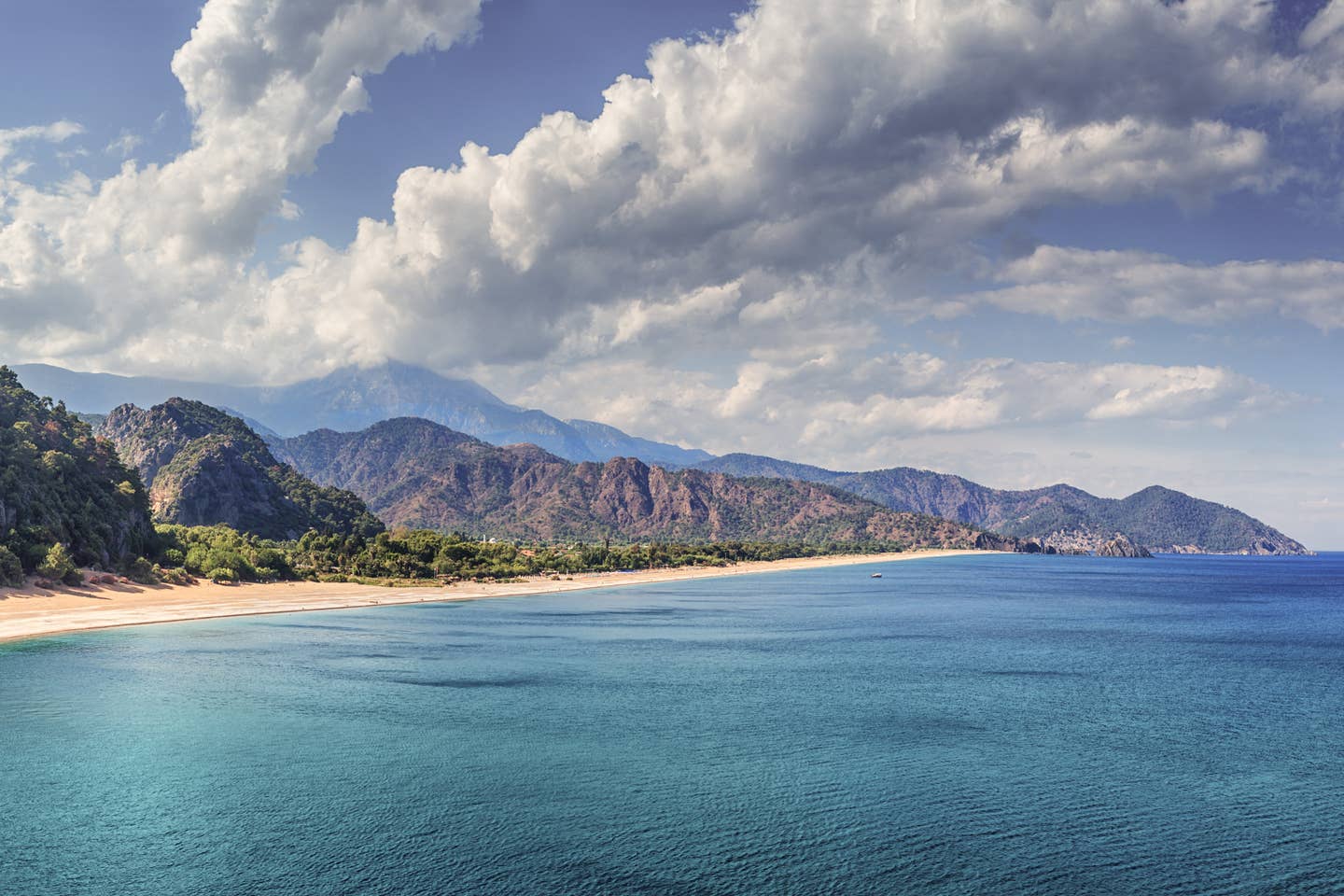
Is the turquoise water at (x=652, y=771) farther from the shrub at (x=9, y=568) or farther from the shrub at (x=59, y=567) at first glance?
the shrub at (x=59, y=567)

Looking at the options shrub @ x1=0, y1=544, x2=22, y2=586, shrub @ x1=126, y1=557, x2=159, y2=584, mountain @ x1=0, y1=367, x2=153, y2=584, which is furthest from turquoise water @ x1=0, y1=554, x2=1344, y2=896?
shrub @ x1=126, y1=557, x2=159, y2=584

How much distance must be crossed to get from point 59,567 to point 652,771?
93.7 m

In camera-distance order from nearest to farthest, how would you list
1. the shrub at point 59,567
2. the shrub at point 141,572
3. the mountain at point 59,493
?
1. the shrub at point 59,567
2. the mountain at point 59,493
3. the shrub at point 141,572

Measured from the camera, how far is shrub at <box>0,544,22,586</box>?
286 feet

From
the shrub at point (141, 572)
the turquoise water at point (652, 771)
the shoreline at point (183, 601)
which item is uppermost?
the shrub at point (141, 572)

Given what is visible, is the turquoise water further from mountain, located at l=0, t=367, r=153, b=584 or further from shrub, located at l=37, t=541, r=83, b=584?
mountain, located at l=0, t=367, r=153, b=584

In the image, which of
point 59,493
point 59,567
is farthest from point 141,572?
point 59,567

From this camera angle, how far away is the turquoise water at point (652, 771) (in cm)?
2439

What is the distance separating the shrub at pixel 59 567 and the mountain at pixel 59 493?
1.04 m

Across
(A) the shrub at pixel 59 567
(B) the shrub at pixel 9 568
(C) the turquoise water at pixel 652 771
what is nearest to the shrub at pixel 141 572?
(A) the shrub at pixel 59 567

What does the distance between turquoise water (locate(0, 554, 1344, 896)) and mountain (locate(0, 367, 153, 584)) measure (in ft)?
114

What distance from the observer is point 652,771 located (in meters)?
34.2

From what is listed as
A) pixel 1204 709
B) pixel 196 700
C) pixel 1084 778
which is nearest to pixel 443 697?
pixel 196 700

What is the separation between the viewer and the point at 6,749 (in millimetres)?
35219
